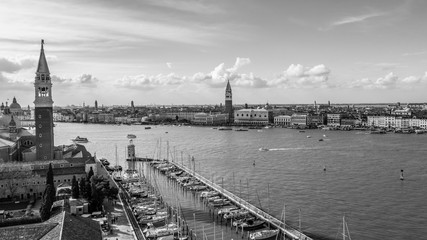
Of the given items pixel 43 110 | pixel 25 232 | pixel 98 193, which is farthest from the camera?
pixel 43 110

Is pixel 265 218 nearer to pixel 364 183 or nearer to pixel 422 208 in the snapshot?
pixel 422 208

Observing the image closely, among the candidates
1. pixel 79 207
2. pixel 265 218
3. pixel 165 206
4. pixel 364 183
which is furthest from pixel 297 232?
pixel 364 183

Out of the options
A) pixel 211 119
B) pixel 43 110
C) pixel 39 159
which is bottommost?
pixel 39 159

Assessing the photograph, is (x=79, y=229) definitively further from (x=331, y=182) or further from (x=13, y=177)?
(x=331, y=182)

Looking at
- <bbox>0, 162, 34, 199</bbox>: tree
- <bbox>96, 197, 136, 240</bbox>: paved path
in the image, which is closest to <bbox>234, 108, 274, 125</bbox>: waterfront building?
<bbox>0, 162, 34, 199</bbox>: tree

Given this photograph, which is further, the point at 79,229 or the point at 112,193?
the point at 112,193

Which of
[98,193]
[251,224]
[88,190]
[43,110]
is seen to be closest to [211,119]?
[43,110]

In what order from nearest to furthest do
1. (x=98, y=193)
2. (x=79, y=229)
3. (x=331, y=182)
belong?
(x=79, y=229) → (x=98, y=193) → (x=331, y=182)

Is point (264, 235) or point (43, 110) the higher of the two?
point (43, 110)
